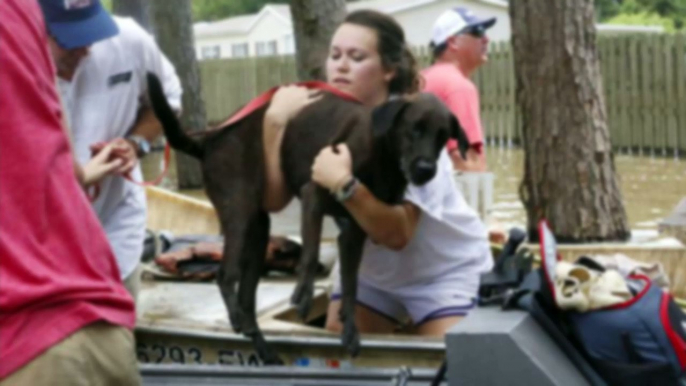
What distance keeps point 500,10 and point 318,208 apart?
141ft

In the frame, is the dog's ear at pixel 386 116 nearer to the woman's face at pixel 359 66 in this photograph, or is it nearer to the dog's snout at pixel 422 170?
the dog's snout at pixel 422 170

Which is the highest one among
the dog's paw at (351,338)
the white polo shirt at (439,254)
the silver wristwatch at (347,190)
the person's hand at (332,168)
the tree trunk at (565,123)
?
the person's hand at (332,168)

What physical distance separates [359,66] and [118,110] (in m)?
0.87

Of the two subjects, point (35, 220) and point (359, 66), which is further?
point (359, 66)

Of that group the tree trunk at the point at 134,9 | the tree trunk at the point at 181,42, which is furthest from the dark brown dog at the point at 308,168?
the tree trunk at the point at 181,42

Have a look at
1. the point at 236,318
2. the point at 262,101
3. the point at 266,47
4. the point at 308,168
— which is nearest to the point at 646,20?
the point at 266,47

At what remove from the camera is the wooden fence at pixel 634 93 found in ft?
73.3

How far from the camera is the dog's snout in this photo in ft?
15.1

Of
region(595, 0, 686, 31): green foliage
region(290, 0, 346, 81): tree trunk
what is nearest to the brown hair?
region(290, 0, 346, 81): tree trunk

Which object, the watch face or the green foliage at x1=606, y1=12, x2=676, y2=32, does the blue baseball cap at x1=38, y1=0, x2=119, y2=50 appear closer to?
the watch face

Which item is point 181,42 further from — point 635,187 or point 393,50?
point 393,50

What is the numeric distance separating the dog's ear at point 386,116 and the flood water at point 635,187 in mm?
6480

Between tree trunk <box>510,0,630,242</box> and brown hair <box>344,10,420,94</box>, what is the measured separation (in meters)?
4.41

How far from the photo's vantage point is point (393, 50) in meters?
5.32
